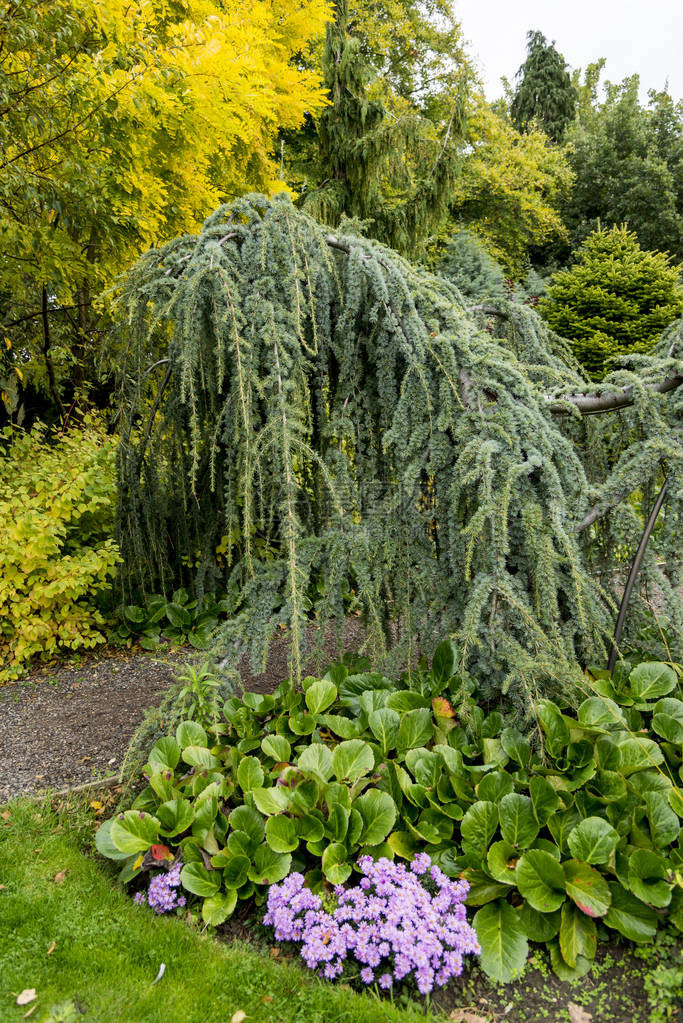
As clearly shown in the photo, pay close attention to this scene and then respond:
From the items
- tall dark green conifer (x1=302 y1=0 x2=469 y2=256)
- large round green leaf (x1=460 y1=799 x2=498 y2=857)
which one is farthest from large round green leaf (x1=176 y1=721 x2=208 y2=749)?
tall dark green conifer (x1=302 y1=0 x2=469 y2=256)

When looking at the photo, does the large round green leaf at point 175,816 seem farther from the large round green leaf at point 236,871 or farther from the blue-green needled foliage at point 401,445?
the blue-green needled foliage at point 401,445

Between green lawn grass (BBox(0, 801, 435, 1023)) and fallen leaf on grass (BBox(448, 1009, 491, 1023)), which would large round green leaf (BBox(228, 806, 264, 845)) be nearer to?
green lawn grass (BBox(0, 801, 435, 1023))

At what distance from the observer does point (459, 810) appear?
2.01 meters

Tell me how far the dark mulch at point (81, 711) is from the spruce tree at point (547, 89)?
21.9 m

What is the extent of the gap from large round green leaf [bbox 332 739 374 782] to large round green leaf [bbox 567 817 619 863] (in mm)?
675

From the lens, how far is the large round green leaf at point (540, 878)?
1785 mm

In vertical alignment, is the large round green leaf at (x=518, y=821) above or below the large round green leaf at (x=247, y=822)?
above

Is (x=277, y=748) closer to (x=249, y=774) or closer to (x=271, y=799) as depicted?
(x=249, y=774)

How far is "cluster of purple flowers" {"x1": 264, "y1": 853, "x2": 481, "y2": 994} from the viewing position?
1.68m

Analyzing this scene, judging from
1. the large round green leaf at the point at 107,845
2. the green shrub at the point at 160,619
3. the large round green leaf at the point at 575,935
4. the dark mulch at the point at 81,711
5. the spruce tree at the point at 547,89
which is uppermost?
the spruce tree at the point at 547,89

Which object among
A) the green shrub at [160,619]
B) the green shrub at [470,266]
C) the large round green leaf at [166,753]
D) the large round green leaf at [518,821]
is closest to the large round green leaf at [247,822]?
the large round green leaf at [166,753]

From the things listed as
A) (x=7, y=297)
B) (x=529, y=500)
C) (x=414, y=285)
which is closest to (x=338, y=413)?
(x=414, y=285)

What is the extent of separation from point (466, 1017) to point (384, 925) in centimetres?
29

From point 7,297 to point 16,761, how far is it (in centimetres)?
400
